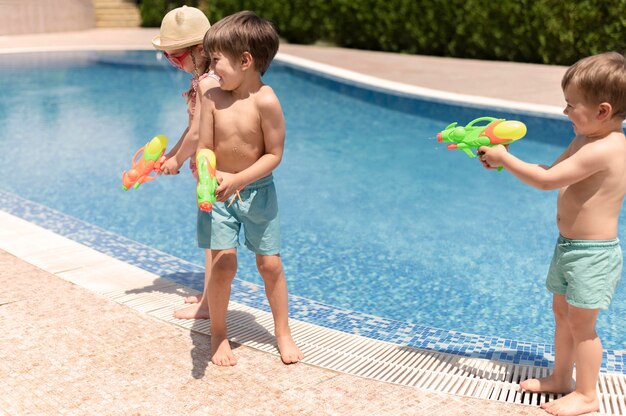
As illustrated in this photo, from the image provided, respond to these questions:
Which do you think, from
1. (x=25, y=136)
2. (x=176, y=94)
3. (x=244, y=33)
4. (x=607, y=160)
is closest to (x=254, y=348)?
(x=244, y=33)

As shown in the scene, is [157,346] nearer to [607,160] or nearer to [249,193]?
[249,193]

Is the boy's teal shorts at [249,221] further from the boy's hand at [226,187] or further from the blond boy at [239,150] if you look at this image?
the boy's hand at [226,187]

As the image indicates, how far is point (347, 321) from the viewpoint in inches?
178

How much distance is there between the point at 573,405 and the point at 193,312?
194 cm

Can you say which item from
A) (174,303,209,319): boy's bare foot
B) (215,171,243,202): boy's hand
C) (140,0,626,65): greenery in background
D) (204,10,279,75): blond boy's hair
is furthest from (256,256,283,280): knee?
(140,0,626,65): greenery in background

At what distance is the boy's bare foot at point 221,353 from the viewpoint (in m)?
3.35

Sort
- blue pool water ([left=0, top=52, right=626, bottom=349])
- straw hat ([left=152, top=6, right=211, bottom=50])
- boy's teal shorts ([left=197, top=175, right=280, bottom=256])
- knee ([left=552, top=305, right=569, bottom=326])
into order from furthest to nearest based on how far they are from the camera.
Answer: blue pool water ([left=0, top=52, right=626, bottom=349])
straw hat ([left=152, top=6, right=211, bottom=50])
boy's teal shorts ([left=197, top=175, right=280, bottom=256])
knee ([left=552, top=305, right=569, bottom=326])

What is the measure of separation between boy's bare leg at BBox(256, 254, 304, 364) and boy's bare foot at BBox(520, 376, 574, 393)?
3.25 feet

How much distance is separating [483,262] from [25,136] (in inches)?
277

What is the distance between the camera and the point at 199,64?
3.86 meters

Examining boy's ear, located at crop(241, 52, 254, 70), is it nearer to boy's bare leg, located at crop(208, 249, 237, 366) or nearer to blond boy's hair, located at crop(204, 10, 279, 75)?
blond boy's hair, located at crop(204, 10, 279, 75)

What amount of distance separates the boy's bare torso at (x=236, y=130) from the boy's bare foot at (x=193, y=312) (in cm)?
95

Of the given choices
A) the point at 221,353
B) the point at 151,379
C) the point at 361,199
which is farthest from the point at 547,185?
the point at 361,199

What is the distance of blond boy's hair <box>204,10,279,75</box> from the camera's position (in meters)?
3.17
